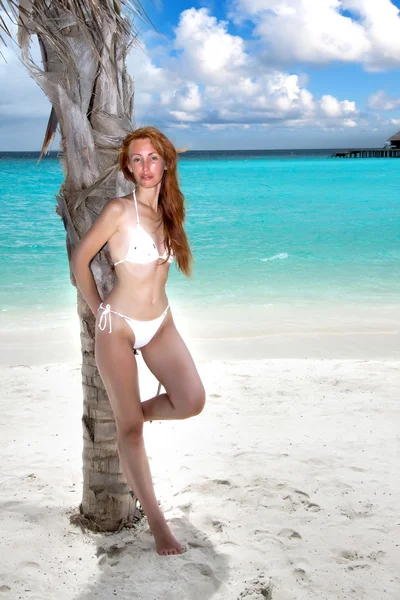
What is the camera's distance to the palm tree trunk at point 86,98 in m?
2.69

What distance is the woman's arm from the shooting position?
2750 millimetres

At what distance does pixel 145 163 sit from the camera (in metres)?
2.85

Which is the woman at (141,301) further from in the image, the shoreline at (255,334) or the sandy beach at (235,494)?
the shoreline at (255,334)

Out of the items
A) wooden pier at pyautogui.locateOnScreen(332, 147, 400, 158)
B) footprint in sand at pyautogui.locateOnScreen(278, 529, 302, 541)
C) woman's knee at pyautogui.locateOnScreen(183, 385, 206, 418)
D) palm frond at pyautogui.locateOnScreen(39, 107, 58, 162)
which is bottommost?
footprint in sand at pyautogui.locateOnScreen(278, 529, 302, 541)

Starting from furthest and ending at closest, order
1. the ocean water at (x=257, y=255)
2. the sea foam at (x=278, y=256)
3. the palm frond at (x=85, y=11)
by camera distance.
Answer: the sea foam at (x=278, y=256) → the ocean water at (x=257, y=255) → the palm frond at (x=85, y=11)

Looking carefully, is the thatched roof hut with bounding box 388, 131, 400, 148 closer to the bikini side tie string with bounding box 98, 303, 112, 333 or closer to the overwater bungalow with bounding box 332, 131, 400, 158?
the overwater bungalow with bounding box 332, 131, 400, 158

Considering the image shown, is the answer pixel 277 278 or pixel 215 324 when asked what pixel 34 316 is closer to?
pixel 215 324

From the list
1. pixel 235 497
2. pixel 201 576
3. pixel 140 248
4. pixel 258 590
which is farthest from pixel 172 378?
pixel 235 497

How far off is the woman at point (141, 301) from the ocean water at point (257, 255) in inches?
32.2

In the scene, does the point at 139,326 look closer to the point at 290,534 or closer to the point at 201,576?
the point at 201,576

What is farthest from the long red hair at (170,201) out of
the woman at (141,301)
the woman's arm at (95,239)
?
the woman's arm at (95,239)

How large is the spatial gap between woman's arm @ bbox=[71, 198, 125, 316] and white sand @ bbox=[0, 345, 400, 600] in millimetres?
1401

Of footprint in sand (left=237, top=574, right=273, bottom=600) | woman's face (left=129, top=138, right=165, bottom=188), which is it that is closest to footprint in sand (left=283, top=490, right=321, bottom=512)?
footprint in sand (left=237, top=574, right=273, bottom=600)

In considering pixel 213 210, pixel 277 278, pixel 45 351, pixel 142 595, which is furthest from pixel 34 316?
pixel 213 210
